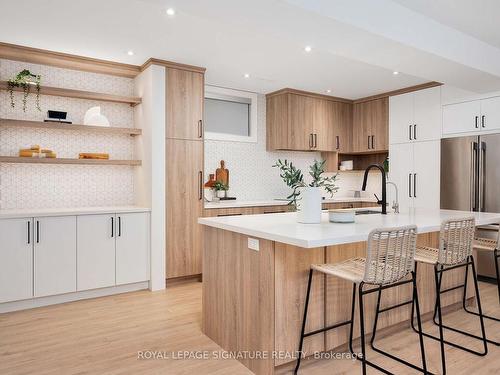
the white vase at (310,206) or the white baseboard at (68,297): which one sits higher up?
the white vase at (310,206)

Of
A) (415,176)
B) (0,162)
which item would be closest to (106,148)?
(0,162)

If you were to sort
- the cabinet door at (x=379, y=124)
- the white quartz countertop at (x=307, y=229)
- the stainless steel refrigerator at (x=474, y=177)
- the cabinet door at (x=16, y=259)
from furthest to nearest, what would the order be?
the cabinet door at (x=379, y=124) → the stainless steel refrigerator at (x=474, y=177) → the cabinet door at (x=16, y=259) → the white quartz countertop at (x=307, y=229)

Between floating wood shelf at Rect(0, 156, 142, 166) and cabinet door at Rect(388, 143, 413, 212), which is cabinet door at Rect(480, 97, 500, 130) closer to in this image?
cabinet door at Rect(388, 143, 413, 212)

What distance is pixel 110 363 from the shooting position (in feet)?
7.93

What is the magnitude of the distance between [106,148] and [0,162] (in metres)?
1.08

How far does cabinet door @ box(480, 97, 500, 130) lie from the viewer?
14.1 feet

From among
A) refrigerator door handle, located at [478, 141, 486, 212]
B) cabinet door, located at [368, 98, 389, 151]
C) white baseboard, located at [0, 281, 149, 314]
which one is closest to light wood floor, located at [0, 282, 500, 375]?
white baseboard, located at [0, 281, 149, 314]

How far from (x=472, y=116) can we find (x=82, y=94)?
4603 millimetres

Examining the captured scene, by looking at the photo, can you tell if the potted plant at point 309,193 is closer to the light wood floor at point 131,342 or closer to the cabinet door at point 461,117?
the light wood floor at point 131,342

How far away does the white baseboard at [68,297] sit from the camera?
3.39 metres

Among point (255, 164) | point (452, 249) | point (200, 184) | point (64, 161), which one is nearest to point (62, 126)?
point (64, 161)

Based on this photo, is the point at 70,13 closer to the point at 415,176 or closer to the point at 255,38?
the point at 255,38

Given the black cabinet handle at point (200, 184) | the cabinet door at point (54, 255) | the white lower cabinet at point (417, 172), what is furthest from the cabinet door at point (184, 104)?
the white lower cabinet at point (417, 172)

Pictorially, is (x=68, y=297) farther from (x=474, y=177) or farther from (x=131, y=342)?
(x=474, y=177)
